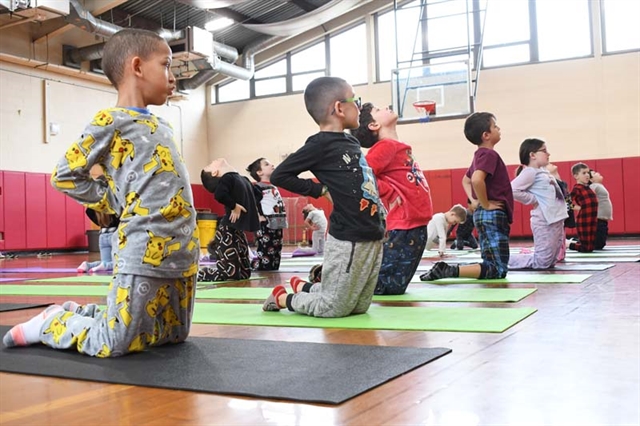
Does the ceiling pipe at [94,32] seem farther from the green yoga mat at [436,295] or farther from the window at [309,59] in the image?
the green yoga mat at [436,295]

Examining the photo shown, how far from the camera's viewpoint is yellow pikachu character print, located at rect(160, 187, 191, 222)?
6.74 ft

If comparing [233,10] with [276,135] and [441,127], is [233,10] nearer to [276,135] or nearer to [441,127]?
[276,135]

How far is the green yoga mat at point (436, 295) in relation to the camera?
3416mm

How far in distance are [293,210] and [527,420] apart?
13.1m

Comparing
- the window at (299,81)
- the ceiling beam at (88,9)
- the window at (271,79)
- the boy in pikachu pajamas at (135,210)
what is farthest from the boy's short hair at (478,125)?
the window at (271,79)

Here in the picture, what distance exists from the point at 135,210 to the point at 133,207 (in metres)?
0.01

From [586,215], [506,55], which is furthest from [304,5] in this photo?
[586,215]

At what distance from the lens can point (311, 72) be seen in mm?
14648

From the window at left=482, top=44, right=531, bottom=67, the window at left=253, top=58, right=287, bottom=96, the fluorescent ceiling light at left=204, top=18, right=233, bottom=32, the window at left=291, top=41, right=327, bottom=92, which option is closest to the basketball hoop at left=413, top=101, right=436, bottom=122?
the window at left=482, top=44, right=531, bottom=67

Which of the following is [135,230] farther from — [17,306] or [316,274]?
[17,306]

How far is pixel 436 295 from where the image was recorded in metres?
3.65

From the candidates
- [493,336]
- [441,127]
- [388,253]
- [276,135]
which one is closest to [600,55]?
[441,127]

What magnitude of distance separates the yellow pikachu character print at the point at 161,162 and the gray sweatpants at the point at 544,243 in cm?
386

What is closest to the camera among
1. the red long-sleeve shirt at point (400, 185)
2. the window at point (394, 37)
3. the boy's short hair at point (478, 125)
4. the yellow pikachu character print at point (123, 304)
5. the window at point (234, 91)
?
the yellow pikachu character print at point (123, 304)
